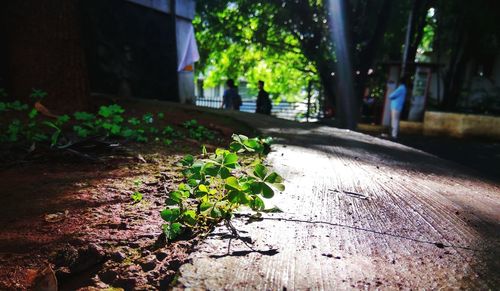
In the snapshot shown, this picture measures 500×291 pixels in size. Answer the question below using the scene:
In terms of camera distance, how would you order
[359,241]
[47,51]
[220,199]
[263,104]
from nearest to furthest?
1. [359,241]
2. [220,199]
3. [47,51]
4. [263,104]

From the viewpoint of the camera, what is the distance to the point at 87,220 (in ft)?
5.18

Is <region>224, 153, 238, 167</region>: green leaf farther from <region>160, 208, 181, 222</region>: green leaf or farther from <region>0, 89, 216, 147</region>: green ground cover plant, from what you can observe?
<region>0, 89, 216, 147</region>: green ground cover plant

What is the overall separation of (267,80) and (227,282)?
21.4 meters

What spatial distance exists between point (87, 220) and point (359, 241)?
1111 mm

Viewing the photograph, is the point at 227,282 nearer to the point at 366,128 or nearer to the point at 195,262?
the point at 195,262

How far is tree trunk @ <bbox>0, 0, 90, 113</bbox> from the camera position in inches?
166

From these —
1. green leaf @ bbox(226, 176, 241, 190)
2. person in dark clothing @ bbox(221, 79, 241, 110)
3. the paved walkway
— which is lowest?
the paved walkway

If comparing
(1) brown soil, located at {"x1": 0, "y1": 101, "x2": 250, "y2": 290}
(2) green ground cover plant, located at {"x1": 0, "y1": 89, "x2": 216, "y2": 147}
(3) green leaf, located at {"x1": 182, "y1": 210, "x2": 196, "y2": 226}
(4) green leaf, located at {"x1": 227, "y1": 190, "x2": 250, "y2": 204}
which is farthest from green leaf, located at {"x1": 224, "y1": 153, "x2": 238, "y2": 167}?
(2) green ground cover plant, located at {"x1": 0, "y1": 89, "x2": 216, "y2": 147}

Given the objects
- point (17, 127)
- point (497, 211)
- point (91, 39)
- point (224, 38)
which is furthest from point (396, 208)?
point (224, 38)

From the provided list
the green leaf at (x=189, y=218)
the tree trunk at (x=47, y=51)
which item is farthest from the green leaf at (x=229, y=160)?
the tree trunk at (x=47, y=51)

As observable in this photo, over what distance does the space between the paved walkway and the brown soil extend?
7.7 inches

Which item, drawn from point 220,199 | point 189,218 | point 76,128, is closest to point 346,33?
point 76,128

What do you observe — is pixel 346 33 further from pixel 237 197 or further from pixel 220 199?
pixel 237 197

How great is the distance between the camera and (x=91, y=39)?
7496 millimetres
